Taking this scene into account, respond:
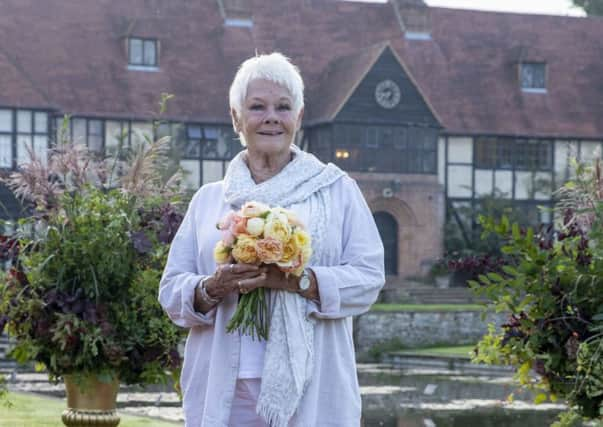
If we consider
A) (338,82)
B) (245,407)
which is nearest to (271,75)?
(245,407)

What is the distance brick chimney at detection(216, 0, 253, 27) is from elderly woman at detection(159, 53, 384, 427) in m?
36.0

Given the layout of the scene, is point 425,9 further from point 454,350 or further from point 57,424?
point 57,424

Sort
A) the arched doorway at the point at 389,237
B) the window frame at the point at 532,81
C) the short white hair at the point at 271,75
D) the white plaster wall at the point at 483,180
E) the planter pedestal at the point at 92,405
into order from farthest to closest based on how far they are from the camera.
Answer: the window frame at the point at 532,81, the white plaster wall at the point at 483,180, the arched doorway at the point at 389,237, the planter pedestal at the point at 92,405, the short white hair at the point at 271,75

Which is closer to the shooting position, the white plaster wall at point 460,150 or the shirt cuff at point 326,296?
the shirt cuff at point 326,296

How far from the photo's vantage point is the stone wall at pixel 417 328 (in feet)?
90.1

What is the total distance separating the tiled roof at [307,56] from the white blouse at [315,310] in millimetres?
30393

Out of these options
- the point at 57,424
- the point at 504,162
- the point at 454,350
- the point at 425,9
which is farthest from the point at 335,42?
the point at 57,424

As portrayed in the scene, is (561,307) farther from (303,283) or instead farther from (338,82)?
(338,82)

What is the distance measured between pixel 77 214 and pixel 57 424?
93.1 inches

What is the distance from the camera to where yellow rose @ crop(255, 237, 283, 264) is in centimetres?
383

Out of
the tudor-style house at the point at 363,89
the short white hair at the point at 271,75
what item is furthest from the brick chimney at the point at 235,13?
the short white hair at the point at 271,75

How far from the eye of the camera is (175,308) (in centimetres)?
411

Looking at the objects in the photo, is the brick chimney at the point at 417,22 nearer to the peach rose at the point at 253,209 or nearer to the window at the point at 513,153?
the window at the point at 513,153

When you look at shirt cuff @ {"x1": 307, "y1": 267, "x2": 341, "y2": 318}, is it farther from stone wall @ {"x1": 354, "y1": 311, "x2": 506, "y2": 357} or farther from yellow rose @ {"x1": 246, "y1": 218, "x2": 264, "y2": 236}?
stone wall @ {"x1": 354, "y1": 311, "x2": 506, "y2": 357}
